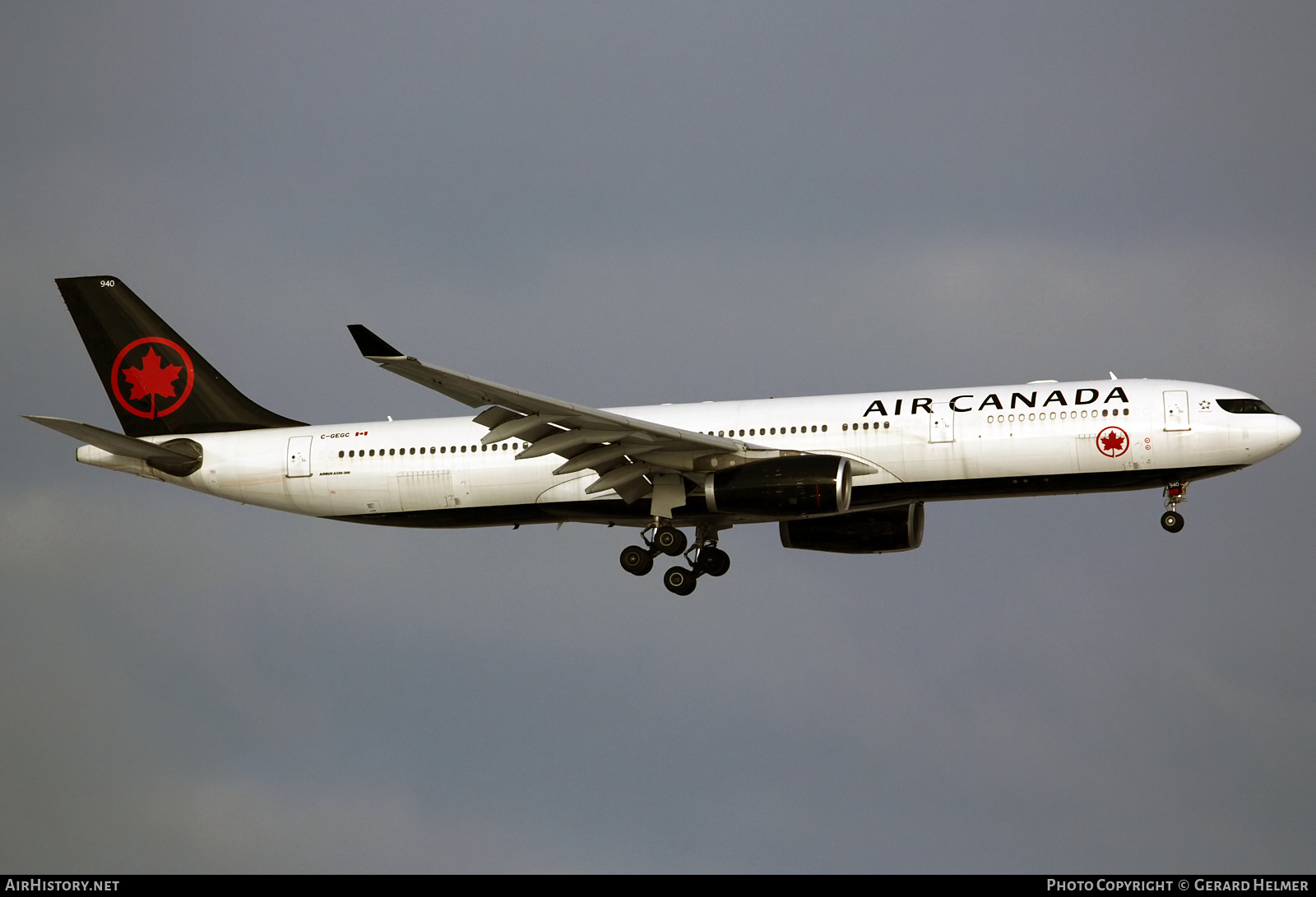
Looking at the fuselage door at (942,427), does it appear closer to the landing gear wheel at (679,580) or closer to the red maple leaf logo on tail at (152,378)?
the landing gear wheel at (679,580)

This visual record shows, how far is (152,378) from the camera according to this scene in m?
47.8

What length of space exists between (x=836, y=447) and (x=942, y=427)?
260cm

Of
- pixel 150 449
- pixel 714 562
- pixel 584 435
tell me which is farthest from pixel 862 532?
pixel 150 449

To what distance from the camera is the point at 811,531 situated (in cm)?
4572

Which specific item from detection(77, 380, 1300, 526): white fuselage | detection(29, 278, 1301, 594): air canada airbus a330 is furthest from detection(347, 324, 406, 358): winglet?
detection(77, 380, 1300, 526): white fuselage

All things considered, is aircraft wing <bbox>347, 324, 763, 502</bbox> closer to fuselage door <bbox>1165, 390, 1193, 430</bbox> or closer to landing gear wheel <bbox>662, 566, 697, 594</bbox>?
landing gear wheel <bbox>662, 566, 697, 594</bbox>

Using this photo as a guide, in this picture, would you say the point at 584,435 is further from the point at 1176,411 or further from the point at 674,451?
the point at 1176,411

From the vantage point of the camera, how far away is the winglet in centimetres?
3519

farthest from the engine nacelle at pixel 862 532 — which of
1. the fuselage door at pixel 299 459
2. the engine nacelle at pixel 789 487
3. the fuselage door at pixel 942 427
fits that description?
the fuselage door at pixel 299 459

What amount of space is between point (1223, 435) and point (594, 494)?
15458 mm

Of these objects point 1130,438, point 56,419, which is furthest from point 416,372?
point 1130,438
